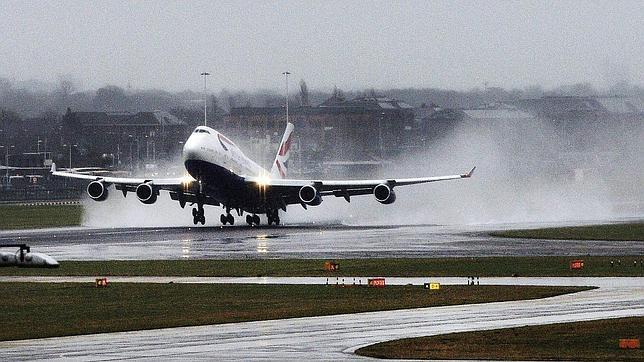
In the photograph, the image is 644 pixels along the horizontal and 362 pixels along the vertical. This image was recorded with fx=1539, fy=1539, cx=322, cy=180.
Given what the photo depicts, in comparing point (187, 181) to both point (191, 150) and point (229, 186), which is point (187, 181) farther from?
point (191, 150)

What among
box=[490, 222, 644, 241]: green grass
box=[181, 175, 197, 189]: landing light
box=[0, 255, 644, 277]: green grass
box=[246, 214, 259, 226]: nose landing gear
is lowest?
box=[0, 255, 644, 277]: green grass

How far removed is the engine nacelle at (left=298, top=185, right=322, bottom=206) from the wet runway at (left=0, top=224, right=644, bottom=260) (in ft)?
6.94

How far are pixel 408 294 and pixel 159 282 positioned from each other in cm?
1208

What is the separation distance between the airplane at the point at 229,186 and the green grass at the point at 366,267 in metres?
30.3

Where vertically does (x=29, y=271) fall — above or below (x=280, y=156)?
below

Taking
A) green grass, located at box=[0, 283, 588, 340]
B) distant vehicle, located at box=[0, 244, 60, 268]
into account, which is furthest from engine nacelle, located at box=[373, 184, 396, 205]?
distant vehicle, located at box=[0, 244, 60, 268]

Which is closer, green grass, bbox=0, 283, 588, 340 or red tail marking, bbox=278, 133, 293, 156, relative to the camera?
green grass, bbox=0, 283, 588, 340

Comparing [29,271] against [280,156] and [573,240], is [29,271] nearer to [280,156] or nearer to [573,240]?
[573,240]

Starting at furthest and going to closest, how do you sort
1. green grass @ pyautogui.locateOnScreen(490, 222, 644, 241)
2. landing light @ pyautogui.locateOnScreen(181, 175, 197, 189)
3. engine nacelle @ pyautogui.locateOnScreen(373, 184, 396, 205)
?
engine nacelle @ pyautogui.locateOnScreen(373, 184, 396, 205)
landing light @ pyautogui.locateOnScreen(181, 175, 197, 189)
green grass @ pyautogui.locateOnScreen(490, 222, 644, 241)

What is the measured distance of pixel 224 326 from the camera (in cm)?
4506

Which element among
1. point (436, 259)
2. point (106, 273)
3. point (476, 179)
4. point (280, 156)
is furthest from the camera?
point (476, 179)

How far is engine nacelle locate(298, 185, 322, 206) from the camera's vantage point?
110750mm

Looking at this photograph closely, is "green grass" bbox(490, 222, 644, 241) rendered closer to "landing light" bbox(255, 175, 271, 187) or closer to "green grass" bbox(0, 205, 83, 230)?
"landing light" bbox(255, 175, 271, 187)

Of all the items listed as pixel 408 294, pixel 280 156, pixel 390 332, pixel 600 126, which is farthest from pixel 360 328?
pixel 600 126
